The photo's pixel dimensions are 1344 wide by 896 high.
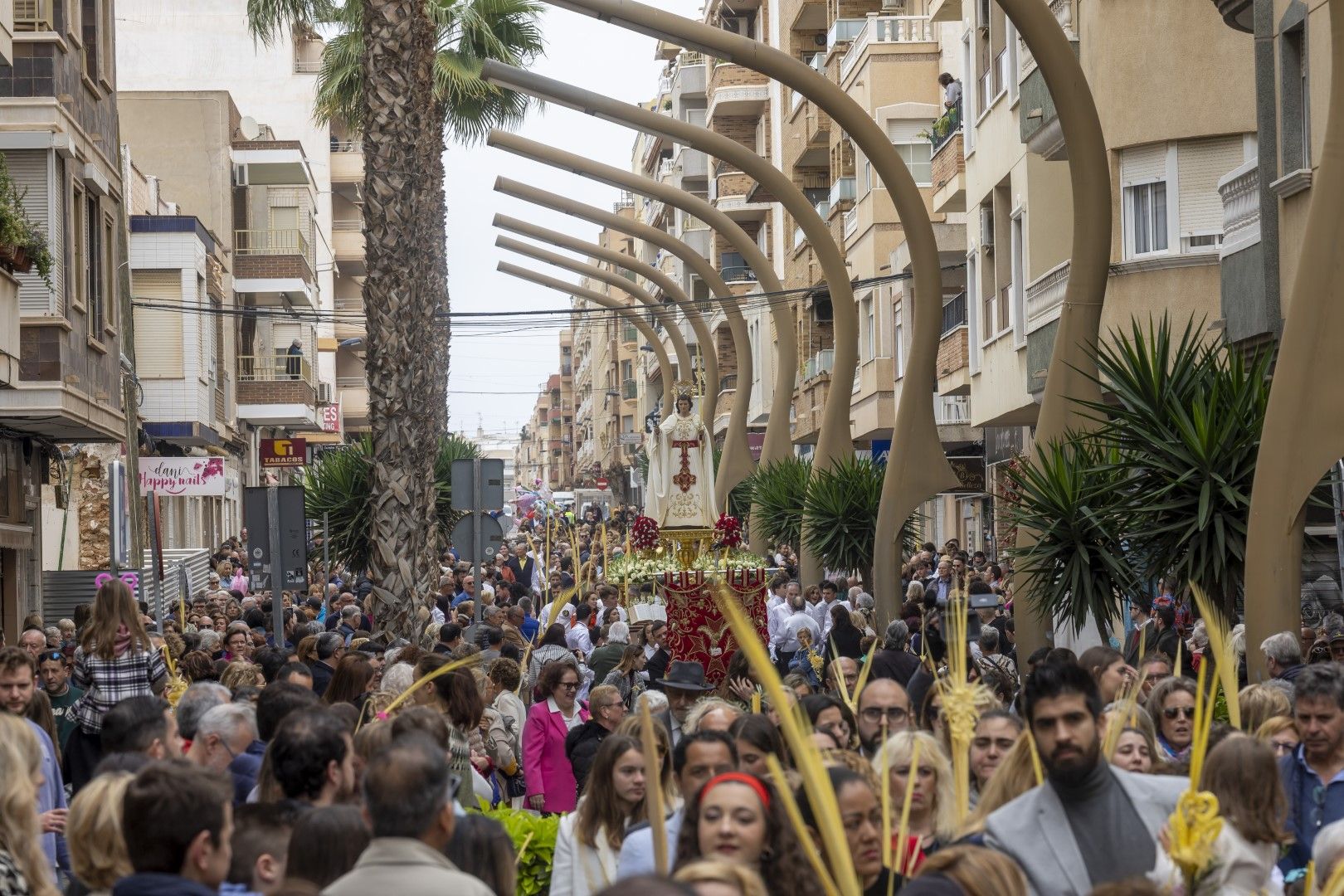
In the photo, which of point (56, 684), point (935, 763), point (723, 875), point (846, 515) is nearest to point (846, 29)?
point (846, 515)

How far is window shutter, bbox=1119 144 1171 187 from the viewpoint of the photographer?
2322 centimetres

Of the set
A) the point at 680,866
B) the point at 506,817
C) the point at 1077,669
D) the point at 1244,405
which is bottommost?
the point at 506,817

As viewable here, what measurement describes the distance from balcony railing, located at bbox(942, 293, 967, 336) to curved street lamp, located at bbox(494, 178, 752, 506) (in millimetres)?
4005

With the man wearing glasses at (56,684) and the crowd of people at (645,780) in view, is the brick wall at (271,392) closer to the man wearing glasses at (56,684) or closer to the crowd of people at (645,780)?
the crowd of people at (645,780)

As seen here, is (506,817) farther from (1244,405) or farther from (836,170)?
(836,170)

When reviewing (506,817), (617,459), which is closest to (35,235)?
(506,817)

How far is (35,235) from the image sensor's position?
2111 cm

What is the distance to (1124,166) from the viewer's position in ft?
77.4

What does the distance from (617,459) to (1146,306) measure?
92.6m

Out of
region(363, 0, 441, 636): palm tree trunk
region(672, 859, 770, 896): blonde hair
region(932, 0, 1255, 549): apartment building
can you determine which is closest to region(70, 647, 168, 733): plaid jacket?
region(672, 859, 770, 896): blonde hair

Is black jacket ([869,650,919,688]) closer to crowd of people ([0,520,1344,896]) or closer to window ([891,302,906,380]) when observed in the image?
Answer: crowd of people ([0,520,1344,896])

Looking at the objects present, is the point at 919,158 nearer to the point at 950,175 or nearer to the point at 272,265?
the point at 950,175

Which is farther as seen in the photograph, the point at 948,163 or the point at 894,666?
the point at 948,163

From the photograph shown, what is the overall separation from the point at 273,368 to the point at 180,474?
35.2m
